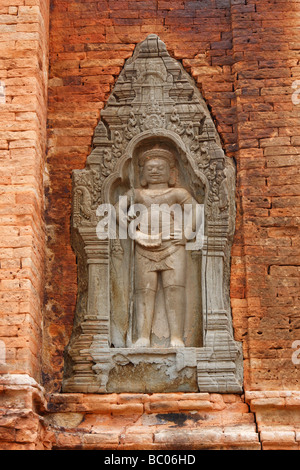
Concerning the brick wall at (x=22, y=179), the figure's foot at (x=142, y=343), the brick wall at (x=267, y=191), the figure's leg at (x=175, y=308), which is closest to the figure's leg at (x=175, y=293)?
the figure's leg at (x=175, y=308)

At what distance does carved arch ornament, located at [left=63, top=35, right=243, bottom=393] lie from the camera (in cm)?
764

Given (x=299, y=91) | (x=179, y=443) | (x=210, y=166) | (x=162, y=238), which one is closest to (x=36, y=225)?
(x=162, y=238)

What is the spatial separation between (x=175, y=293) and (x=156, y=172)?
4.18ft

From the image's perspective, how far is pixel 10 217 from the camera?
7.52 metres

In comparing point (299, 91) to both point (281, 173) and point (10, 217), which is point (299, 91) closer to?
point (281, 173)

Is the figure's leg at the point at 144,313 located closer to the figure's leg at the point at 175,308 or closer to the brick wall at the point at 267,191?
the figure's leg at the point at 175,308

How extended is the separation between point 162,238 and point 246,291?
0.97 metres

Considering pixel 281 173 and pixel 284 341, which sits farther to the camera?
pixel 281 173

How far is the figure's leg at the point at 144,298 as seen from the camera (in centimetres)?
788

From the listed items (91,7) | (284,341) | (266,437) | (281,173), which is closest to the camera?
(266,437)

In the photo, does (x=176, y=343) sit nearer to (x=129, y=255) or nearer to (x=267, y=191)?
(x=129, y=255)

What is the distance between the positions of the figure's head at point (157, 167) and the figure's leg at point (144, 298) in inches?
33.3

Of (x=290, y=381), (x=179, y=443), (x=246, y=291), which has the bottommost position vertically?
(x=179, y=443)

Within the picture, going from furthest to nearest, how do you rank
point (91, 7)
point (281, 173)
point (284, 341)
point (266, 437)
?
point (91, 7)
point (281, 173)
point (284, 341)
point (266, 437)
